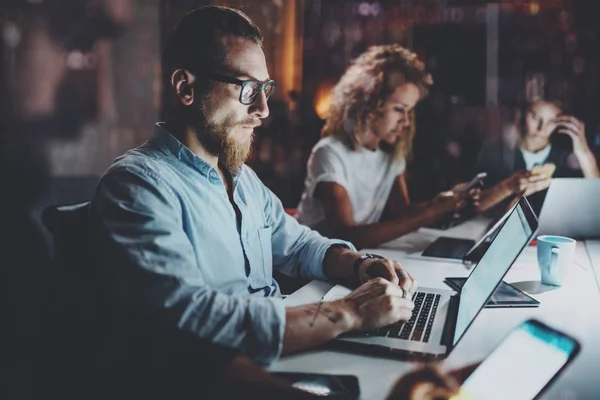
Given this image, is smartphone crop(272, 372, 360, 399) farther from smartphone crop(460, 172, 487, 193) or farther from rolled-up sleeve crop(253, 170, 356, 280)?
smartphone crop(460, 172, 487, 193)

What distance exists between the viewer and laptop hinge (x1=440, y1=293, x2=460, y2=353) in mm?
1151

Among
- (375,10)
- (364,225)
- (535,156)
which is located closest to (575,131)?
(535,156)

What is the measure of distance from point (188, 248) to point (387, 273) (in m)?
0.57

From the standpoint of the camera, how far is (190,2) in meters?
3.59

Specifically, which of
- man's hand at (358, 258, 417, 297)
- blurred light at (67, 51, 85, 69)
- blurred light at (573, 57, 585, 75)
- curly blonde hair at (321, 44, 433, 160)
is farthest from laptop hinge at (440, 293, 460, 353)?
blurred light at (573, 57, 585, 75)

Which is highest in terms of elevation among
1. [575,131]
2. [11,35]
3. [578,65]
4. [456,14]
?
[456,14]

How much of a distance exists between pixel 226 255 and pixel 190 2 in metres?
2.65

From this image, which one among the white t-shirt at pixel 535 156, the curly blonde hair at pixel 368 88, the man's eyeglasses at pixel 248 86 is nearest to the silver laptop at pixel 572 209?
the white t-shirt at pixel 535 156

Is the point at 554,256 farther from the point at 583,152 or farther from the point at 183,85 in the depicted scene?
the point at 583,152

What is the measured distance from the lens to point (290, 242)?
1.81 metres

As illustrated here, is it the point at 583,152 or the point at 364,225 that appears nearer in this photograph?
the point at 364,225

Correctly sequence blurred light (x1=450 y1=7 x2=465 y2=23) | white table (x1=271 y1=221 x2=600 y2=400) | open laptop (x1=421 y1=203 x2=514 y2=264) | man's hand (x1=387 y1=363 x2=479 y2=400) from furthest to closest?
blurred light (x1=450 y1=7 x2=465 y2=23) → open laptop (x1=421 y1=203 x2=514 y2=264) → white table (x1=271 y1=221 x2=600 y2=400) → man's hand (x1=387 y1=363 x2=479 y2=400)

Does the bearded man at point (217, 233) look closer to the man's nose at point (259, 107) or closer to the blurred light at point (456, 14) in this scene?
the man's nose at point (259, 107)

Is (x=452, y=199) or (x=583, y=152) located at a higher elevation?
(x=583, y=152)
